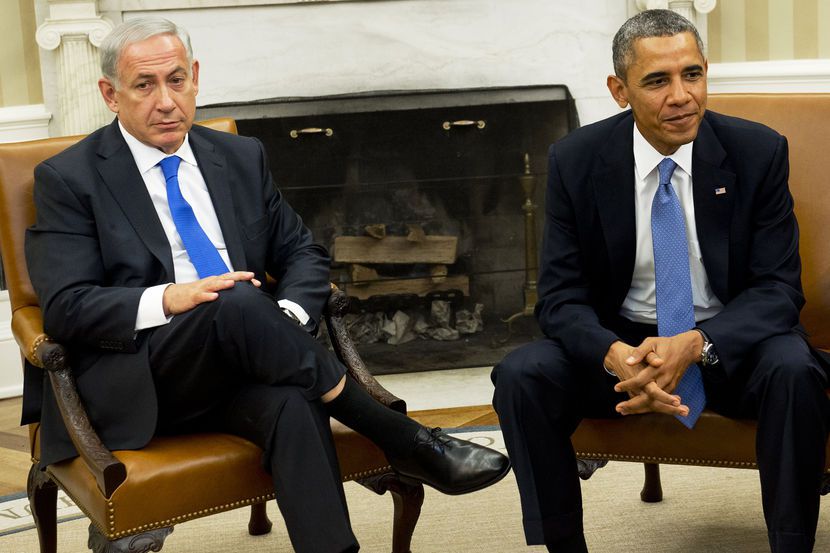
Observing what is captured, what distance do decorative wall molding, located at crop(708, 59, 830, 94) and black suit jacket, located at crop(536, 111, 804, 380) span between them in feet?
6.97

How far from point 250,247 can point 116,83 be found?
0.48 meters

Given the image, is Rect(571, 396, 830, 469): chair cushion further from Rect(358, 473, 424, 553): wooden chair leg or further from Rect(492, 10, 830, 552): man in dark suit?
Rect(358, 473, 424, 553): wooden chair leg

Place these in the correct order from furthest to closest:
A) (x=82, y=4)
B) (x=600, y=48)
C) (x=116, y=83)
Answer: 1. (x=600, y=48)
2. (x=82, y=4)
3. (x=116, y=83)

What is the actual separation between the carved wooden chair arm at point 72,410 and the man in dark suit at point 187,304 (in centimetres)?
4

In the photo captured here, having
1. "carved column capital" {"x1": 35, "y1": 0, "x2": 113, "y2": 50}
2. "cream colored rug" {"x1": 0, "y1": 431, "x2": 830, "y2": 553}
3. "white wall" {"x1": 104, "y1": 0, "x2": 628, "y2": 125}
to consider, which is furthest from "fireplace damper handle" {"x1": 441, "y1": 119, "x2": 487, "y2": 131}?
"cream colored rug" {"x1": 0, "y1": 431, "x2": 830, "y2": 553}

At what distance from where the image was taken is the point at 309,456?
2.29m

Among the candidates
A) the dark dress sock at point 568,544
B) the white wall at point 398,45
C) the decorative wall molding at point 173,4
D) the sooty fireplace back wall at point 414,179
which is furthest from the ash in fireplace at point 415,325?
the dark dress sock at point 568,544

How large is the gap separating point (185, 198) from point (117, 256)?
0.78 ft

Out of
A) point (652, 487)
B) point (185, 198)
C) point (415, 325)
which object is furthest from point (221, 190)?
point (415, 325)

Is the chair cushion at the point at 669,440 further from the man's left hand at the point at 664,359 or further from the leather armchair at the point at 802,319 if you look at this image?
the man's left hand at the point at 664,359

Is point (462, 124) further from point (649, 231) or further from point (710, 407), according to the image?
point (710, 407)

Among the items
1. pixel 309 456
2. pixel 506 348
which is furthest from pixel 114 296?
pixel 506 348

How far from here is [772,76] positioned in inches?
179

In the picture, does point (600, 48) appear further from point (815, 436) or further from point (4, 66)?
point (815, 436)
